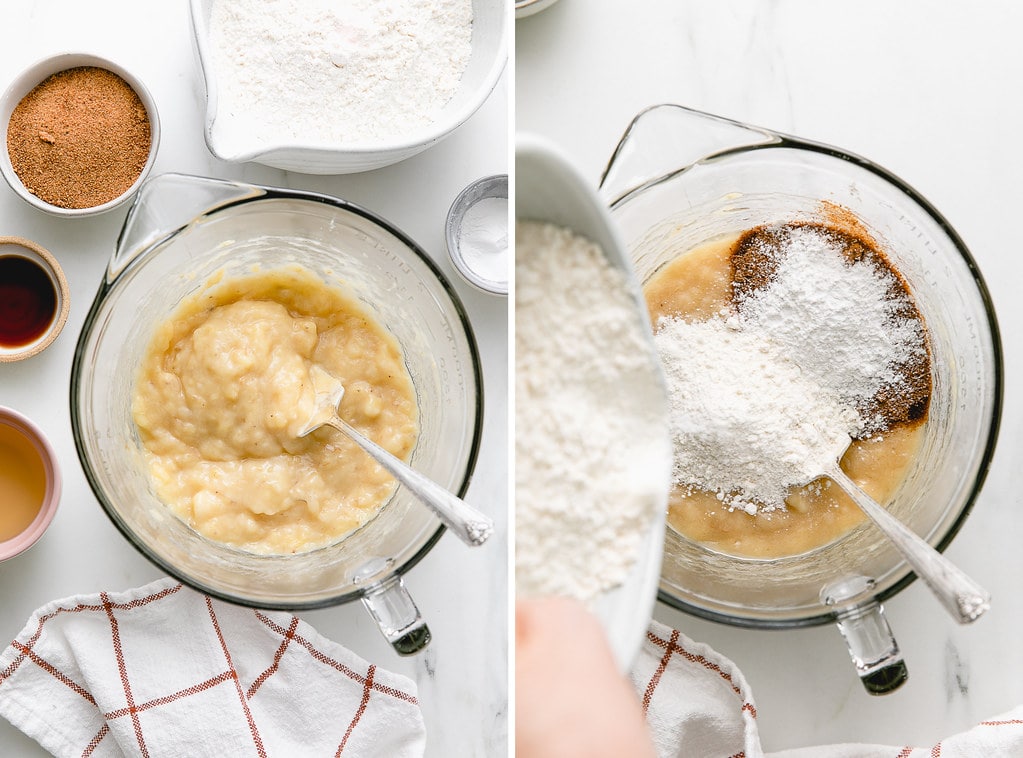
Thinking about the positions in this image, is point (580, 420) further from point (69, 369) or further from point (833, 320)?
point (69, 369)

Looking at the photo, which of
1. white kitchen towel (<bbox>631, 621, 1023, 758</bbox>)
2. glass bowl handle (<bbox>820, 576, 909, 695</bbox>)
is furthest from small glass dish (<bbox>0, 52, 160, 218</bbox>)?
glass bowl handle (<bbox>820, 576, 909, 695</bbox>)

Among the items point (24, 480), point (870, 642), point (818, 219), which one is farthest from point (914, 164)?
point (24, 480)

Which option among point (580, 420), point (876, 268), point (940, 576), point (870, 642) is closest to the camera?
point (580, 420)

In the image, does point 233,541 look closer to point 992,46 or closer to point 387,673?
point 387,673

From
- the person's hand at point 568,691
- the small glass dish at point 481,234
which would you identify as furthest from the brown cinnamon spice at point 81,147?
the person's hand at point 568,691

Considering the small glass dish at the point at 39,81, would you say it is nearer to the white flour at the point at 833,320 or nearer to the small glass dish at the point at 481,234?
the small glass dish at the point at 481,234

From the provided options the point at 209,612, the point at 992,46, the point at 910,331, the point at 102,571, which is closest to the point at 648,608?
the point at 910,331
